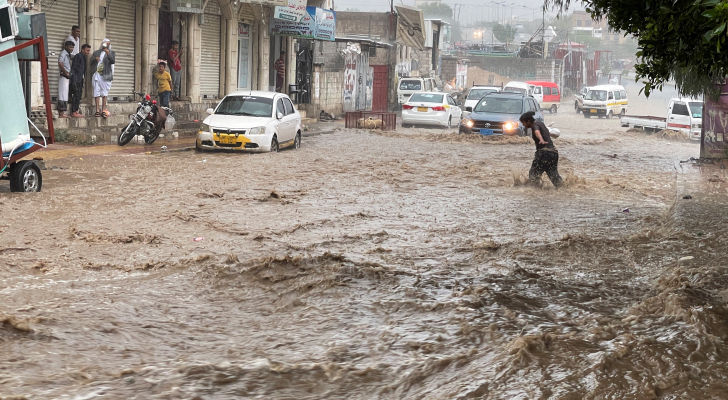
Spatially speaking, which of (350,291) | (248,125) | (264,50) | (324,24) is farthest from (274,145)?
(324,24)

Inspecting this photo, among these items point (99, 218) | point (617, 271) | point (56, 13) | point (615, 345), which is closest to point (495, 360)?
point (615, 345)

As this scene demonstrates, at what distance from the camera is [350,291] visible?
7.23m

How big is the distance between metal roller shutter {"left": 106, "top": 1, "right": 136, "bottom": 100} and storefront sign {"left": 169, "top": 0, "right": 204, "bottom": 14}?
4.25 ft

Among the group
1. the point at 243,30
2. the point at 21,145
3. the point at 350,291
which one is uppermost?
the point at 243,30

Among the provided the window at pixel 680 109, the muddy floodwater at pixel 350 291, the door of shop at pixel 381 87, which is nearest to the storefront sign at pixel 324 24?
the door of shop at pixel 381 87

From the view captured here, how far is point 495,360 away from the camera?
17.8 feet

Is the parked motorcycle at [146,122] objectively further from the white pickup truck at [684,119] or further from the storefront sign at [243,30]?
the white pickup truck at [684,119]

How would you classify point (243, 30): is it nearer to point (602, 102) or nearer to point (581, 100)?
→ point (602, 102)

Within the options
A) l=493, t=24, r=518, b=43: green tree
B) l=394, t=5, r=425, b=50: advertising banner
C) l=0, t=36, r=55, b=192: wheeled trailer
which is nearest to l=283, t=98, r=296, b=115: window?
l=0, t=36, r=55, b=192: wheeled trailer

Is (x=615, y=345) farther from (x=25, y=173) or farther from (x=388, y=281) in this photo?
(x=25, y=173)

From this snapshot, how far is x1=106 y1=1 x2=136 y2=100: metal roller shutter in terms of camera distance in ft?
67.6

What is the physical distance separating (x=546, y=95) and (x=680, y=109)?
19057 mm

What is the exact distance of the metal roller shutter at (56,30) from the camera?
18.4 metres

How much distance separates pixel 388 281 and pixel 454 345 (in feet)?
6.26
